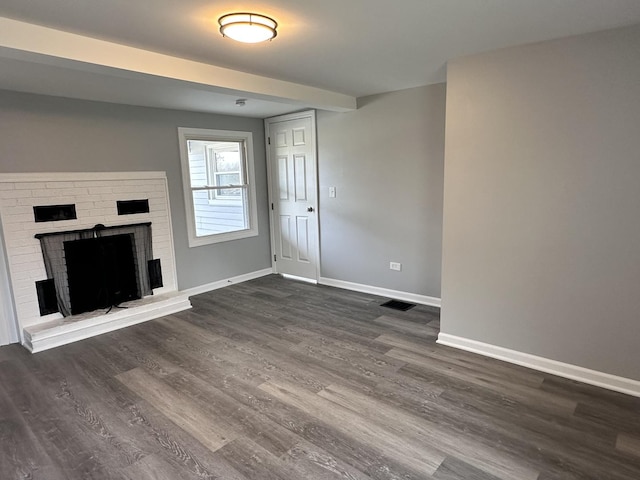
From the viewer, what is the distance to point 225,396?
2.57 metres

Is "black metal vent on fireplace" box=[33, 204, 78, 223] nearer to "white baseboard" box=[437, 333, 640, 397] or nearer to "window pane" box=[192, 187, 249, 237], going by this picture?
"window pane" box=[192, 187, 249, 237]

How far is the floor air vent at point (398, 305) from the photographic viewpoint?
13.5 ft

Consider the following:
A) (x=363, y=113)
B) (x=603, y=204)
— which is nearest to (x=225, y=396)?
(x=603, y=204)

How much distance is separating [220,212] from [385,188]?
7.74 ft

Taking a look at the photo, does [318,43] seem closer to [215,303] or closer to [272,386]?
[272,386]

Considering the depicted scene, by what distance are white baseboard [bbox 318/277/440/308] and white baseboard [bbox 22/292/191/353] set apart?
1826mm

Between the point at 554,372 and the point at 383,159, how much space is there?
2606 mm

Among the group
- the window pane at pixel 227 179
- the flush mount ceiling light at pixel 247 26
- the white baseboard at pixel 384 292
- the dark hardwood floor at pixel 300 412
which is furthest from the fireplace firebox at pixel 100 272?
the flush mount ceiling light at pixel 247 26

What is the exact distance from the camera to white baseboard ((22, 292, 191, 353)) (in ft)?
11.0

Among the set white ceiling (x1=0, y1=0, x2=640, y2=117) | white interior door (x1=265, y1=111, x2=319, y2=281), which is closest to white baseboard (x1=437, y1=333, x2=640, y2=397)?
white ceiling (x1=0, y1=0, x2=640, y2=117)

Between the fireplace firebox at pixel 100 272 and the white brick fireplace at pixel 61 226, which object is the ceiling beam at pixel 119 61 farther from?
the fireplace firebox at pixel 100 272

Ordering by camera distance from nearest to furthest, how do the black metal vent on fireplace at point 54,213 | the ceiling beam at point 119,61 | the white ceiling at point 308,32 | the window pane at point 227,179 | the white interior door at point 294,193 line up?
the white ceiling at point 308,32, the ceiling beam at point 119,61, the black metal vent on fireplace at point 54,213, the white interior door at point 294,193, the window pane at point 227,179

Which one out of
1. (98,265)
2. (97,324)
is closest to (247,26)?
(98,265)

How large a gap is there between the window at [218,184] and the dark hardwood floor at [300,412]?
1817 millimetres
